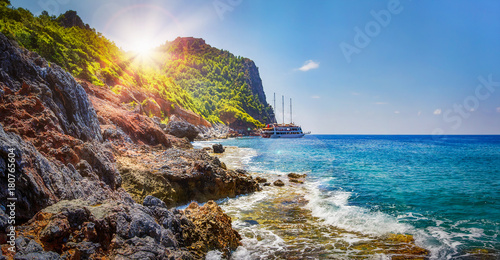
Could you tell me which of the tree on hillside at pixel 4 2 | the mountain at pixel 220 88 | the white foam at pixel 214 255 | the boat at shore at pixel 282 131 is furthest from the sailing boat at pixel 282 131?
the white foam at pixel 214 255

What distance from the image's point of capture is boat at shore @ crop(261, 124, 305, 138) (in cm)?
12218

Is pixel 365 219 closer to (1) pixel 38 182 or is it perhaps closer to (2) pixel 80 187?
(2) pixel 80 187

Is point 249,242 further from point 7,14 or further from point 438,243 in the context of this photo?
point 7,14

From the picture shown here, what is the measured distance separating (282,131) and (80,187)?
119 metres

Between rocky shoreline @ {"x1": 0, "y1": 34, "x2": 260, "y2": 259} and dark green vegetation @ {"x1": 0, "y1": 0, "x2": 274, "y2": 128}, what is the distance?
872 cm

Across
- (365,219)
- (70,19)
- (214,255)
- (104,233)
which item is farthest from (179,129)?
(70,19)

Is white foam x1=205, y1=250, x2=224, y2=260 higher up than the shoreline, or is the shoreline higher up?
white foam x1=205, y1=250, x2=224, y2=260

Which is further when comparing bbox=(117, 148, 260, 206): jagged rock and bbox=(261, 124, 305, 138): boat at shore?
bbox=(261, 124, 305, 138): boat at shore

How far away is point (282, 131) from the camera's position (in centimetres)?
12406

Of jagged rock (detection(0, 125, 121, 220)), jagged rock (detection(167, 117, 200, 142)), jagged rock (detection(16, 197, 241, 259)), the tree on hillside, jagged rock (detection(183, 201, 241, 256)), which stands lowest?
jagged rock (detection(183, 201, 241, 256))

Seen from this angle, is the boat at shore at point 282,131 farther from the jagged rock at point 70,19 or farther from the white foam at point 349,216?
the white foam at point 349,216

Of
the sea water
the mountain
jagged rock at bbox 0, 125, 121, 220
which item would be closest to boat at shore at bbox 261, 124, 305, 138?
the mountain

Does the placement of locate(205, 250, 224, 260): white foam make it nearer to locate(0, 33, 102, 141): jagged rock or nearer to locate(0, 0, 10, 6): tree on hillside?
locate(0, 33, 102, 141): jagged rock

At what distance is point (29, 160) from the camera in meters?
5.48
